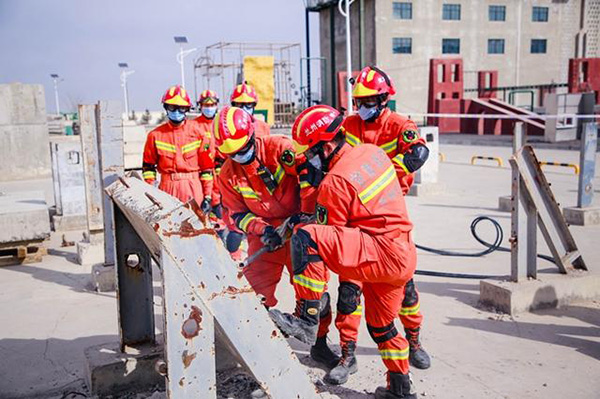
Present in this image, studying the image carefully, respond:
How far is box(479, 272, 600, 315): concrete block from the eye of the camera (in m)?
4.62

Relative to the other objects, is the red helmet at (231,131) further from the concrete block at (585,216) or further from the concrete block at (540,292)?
the concrete block at (585,216)

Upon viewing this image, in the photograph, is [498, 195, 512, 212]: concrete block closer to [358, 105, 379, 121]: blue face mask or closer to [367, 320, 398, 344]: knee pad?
[358, 105, 379, 121]: blue face mask

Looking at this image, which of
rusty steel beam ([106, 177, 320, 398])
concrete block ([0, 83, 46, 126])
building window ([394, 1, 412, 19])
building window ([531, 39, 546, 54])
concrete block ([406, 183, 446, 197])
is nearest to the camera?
rusty steel beam ([106, 177, 320, 398])

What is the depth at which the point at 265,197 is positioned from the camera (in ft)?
12.8

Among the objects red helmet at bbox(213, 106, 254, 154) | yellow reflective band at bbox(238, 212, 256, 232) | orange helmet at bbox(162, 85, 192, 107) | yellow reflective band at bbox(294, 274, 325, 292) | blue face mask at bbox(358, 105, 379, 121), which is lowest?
yellow reflective band at bbox(294, 274, 325, 292)

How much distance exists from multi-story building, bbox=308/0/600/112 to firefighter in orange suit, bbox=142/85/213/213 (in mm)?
30544

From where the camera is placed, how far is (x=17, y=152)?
14719mm

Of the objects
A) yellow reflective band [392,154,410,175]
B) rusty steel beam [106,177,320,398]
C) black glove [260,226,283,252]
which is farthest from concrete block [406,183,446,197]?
rusty steel beam [106,177,320,398]

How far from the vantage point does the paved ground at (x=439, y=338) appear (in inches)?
140

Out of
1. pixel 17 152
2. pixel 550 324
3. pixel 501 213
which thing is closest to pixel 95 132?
pixel 550 324

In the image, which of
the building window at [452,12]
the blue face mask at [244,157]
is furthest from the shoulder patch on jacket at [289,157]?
the building window at [452,12]

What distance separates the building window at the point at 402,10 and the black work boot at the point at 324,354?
35146 mm

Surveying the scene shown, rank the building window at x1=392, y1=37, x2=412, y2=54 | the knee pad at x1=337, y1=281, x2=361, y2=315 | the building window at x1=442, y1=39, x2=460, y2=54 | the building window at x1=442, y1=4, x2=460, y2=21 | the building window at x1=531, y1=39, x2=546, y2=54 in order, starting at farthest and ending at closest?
1. the building window at x1=531, y1=39, x2=546, y2=54
2. the building window at x1=442, y1=39, x2=460, y2=54
3. the building window at x1=442, y1=4, x2=460, y2=21
4. the building window at x1=392, y1=37, x2=412, y2=54
5. the knee pad at x1=337, y1=281, x2=361, y2=315

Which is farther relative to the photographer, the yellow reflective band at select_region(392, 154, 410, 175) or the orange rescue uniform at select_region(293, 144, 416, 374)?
the yellow reflective band at select_region(392, 154, 410, 175)
